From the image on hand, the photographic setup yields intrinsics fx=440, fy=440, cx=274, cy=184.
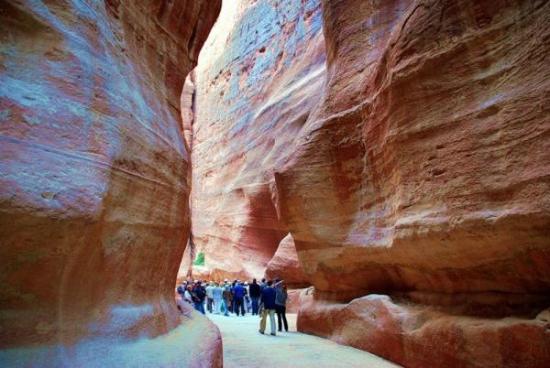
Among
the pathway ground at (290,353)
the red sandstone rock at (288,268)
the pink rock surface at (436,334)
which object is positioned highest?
the red sandstone rock at (288,268)

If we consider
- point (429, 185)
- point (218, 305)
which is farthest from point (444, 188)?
point (218, 305)

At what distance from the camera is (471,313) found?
5.42 meters

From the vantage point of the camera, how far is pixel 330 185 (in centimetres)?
863

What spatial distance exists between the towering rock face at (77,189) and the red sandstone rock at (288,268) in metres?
11.3

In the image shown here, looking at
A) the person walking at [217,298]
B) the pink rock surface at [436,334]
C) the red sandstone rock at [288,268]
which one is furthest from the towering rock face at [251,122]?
the pink rock surface at [436,334]

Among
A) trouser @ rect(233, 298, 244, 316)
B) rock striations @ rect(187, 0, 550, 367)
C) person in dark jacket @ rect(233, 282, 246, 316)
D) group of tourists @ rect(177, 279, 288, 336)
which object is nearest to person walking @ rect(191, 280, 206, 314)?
group of tourists @ rect(177, 279, 288, 336)

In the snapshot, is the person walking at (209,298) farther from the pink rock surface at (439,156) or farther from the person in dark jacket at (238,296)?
the pink rock surface at (439,156)

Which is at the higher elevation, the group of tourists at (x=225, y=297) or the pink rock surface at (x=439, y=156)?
the pink rock surface at (x=439, y=156)

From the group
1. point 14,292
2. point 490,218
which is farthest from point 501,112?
point 14,292

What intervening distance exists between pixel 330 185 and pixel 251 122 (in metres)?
16.0

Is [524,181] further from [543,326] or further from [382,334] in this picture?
[382,334]

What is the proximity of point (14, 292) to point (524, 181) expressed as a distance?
4.62 meters

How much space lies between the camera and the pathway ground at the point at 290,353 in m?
6.08

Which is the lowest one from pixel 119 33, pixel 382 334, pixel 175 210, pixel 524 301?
pixel 382 334
